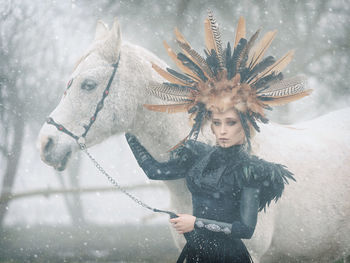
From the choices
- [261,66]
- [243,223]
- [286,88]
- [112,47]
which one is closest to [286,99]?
[286,88]

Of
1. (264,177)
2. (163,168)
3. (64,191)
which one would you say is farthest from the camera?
(64,191)

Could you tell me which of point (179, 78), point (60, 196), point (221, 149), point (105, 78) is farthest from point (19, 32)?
point (221, 149)

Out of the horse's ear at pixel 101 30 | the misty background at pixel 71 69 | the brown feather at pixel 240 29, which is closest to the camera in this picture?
the brown feather at pixel 240 29

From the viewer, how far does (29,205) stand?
9.24 ft

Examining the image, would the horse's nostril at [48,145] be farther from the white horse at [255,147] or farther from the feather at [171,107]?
the feather at [171,107]

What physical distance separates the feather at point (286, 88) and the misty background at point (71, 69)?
1.68 m

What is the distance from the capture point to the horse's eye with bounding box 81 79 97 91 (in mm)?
1156

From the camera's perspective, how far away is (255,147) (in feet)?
4.12

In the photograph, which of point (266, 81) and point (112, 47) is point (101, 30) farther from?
point (266, 81)

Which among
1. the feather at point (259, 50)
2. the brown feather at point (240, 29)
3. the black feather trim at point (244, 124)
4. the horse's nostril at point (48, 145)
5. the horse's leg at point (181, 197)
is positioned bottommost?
the horse's leg at point (181, 197)

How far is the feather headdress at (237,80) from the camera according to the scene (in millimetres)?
977

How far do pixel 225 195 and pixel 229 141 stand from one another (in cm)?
20

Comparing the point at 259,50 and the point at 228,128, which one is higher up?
the point at 259,50

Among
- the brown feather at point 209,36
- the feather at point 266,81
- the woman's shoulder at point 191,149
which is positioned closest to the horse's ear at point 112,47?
the brown feather at point 209,36
